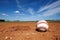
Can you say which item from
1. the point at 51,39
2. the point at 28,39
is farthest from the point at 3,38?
the point at 51,39

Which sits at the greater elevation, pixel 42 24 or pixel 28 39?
pixel 42 24

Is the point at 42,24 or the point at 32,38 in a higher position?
the point at 42,24

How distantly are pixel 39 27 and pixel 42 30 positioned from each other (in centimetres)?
25

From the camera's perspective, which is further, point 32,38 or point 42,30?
point 42,30

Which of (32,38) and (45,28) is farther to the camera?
(45,28)

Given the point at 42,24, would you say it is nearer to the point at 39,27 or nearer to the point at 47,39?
the point at 39,27

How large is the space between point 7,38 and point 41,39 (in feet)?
5.24

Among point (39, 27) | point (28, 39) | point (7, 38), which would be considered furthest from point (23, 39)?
point (39, 27)

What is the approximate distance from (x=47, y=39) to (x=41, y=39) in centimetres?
28

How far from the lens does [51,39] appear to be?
6418 millimetres

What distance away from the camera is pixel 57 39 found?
20.8ft

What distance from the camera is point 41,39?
6.47m

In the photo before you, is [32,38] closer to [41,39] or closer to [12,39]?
[41,39]

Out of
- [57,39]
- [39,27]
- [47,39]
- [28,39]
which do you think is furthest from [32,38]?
[39,27]
